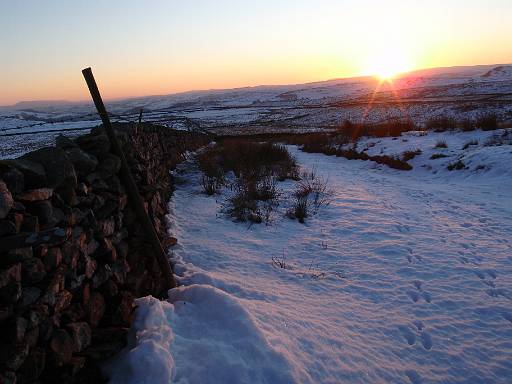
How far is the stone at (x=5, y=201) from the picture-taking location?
7.53 ft

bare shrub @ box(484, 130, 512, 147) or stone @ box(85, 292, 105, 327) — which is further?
bare shrub @ box(484, 130, 512, 147)

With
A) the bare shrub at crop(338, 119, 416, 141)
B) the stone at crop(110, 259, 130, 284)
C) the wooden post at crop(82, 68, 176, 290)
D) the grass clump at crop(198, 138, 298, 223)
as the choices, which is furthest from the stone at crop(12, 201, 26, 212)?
the bare shrub at crop(338, 119, 416, 141)

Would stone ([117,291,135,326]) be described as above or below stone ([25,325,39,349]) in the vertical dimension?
below

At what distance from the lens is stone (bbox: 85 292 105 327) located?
3145mm

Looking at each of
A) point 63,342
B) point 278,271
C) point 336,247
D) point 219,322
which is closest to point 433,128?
point 336,247

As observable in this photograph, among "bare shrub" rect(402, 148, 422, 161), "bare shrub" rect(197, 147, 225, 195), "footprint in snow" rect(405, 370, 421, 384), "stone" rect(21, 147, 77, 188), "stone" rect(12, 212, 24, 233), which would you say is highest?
"stone" rect(21, 147, 77, 188)

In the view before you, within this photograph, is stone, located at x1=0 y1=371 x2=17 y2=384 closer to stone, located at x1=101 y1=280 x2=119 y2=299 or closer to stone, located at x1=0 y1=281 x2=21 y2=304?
stone, located at x1=0 y1=281 x2=21 y2=304

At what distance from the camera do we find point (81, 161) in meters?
3.46

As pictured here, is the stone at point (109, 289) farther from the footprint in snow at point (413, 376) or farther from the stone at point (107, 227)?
the footprint in snow at point (413, 376)

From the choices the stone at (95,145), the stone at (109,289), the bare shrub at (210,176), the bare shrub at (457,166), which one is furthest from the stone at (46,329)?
the bare shrub at (457,166)

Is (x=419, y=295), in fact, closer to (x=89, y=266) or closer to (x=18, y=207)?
(x=89, y=266)

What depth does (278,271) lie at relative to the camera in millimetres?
5344

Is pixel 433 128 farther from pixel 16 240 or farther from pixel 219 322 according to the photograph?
pixel 16 240

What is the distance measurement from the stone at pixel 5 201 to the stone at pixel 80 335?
98 centimetres
